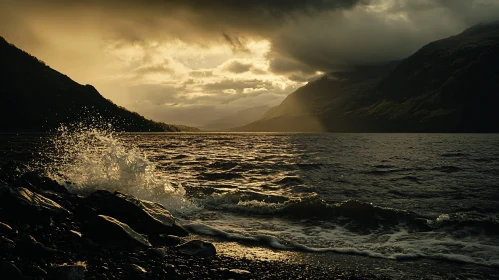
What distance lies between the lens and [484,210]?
16.2 metres

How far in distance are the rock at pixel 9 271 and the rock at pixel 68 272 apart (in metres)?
0.61

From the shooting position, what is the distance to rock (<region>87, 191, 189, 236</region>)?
1073cm

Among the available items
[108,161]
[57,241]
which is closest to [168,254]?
[57,241]

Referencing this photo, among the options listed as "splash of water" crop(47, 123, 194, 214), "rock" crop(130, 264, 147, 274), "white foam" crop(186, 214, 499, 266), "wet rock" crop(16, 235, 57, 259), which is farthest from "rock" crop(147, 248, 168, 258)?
"splash of water" crop(47, 123, 194, 214)

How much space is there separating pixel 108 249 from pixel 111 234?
711 mm

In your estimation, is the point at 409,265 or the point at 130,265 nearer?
the point at 130,265

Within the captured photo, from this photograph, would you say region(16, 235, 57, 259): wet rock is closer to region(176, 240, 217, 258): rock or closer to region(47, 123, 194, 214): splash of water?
region(176, 240, 217, 258): rock

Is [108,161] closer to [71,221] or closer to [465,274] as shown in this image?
[71,221]

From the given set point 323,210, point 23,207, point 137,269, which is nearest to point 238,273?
point 137,269

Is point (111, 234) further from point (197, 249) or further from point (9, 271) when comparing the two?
point (9, 271)

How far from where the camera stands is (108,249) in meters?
8.41

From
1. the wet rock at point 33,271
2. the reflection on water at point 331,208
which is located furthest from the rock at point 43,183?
the wet rock at point 33,271

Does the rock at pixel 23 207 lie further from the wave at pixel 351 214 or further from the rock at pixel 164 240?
the wave at pixel 351 214

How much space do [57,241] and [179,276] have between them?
153 inches
